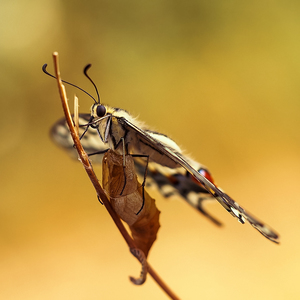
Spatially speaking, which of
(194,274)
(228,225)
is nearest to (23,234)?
(194,274)

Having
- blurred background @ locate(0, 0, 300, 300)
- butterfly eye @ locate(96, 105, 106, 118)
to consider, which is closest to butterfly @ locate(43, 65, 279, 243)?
butterfly eye @ locate(96, 105, 106, 118)

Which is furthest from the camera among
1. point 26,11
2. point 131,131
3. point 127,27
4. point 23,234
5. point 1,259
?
point 127,27

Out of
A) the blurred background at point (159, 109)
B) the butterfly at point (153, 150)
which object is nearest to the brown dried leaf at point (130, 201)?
the butterfly at point (153, 150)

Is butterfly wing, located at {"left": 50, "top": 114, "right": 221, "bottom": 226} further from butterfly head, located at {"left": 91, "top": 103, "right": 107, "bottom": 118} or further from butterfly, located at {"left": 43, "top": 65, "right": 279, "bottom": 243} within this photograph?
butterfly head, located at {"left": 91, "top": 103, "right": 107, "bottom": 118}

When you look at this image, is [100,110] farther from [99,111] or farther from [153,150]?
[153,150]

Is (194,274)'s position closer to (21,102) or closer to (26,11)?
(21,102)

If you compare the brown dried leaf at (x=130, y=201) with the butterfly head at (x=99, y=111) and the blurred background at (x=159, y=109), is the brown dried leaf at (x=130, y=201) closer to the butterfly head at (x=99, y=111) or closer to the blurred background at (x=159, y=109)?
the butterfly head at (x=99, y=111)
